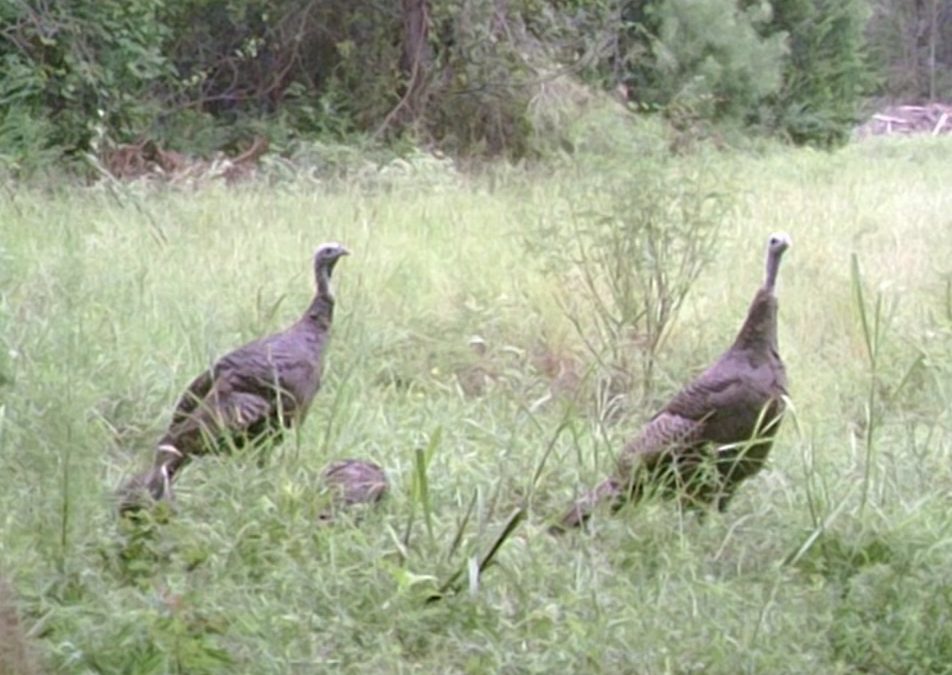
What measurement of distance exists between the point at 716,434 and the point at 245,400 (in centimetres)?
137

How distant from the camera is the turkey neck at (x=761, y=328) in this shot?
15.9 feet

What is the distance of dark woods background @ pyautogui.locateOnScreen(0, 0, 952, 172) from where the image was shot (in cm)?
1196

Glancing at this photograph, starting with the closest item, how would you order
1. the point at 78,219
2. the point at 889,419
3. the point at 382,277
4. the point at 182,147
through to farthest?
the point at 889,419 → the point at 382,277 → the point at 78,219 → the point at 182,147

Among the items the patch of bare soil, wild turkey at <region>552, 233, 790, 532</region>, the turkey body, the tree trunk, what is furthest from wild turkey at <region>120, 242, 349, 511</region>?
the tree trunk

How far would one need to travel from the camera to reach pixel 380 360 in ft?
21.5

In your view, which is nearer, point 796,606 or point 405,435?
point 796,606

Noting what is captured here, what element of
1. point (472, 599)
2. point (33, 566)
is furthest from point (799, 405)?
point (33, 566)

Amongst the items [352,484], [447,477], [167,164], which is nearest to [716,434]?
[447,477]

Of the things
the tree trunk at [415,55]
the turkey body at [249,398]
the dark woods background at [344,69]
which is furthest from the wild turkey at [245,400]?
the tree trunk at [415,55]

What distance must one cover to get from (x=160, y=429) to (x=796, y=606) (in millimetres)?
2235

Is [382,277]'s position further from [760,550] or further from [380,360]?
[760,550]

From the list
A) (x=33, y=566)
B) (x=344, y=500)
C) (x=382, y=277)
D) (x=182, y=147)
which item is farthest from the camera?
(x=182, y=147)

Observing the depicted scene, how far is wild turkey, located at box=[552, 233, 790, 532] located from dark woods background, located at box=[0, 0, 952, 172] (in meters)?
6.47

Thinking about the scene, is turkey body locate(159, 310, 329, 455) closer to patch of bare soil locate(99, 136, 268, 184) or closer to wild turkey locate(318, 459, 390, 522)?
wild turkey locate(318, 459, 390, 522)
